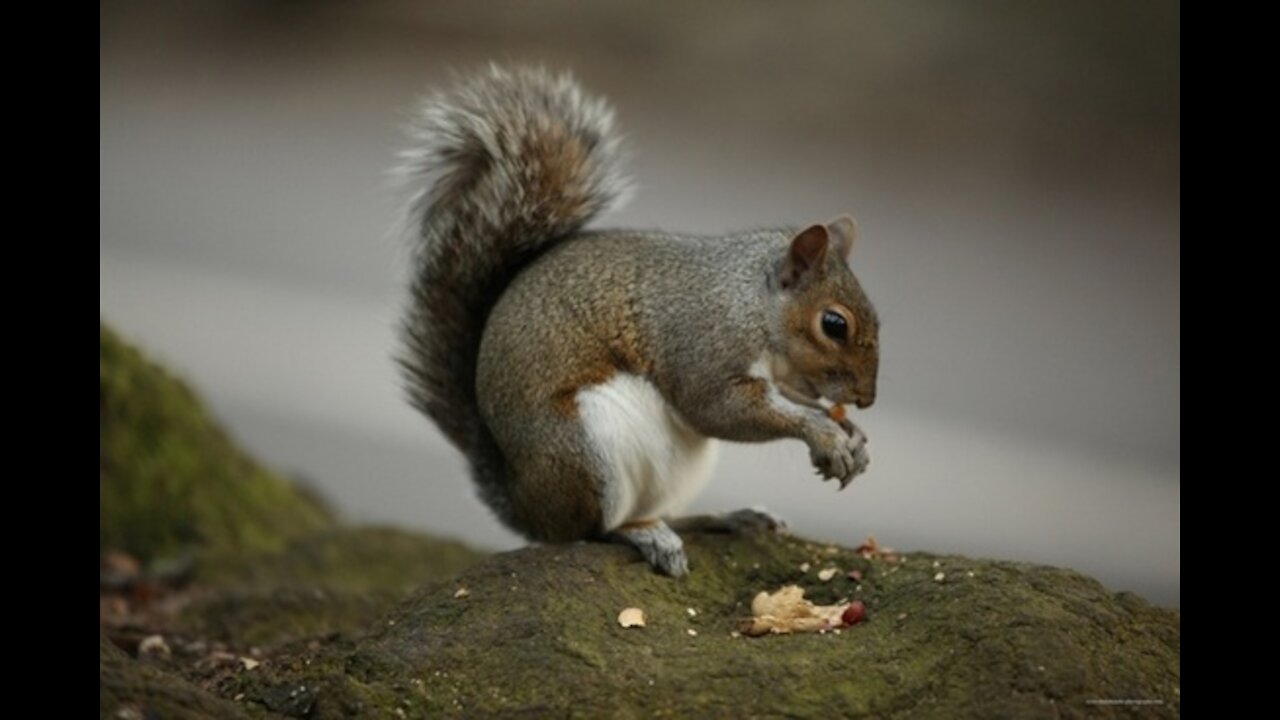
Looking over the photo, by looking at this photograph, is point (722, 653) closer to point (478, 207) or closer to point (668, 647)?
point (668, 647)

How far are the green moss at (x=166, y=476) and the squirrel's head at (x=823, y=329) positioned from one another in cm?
190

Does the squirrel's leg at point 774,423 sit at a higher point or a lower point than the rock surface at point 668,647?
higher

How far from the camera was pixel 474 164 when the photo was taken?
3408 millimetres

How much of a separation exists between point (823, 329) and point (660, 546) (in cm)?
52

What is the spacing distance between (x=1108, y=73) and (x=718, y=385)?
5.60 metres

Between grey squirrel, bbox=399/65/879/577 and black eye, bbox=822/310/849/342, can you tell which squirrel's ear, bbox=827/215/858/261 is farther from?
black eye, bbox=822/310/849/342

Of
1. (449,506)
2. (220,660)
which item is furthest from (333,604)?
(449,506)

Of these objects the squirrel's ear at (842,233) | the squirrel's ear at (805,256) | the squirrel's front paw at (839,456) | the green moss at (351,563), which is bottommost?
the green moss at (351,563)

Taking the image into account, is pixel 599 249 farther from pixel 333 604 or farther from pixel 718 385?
pixel 333 604

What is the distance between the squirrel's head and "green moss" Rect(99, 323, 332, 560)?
1.90 meters

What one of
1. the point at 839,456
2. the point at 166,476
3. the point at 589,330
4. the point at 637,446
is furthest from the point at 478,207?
the point at 166,476

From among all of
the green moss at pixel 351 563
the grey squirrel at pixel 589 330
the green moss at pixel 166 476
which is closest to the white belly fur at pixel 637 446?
the grey squirrel at pixel 589 330

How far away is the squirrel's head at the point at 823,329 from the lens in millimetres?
3150

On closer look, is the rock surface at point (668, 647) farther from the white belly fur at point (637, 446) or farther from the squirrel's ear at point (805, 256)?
the squirrel's ear at point (805, 256)
